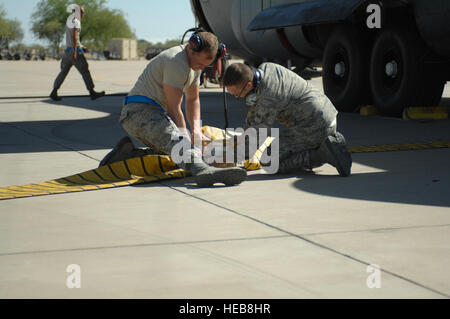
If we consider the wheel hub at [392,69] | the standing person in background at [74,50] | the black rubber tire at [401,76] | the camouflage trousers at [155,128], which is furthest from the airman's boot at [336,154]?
the standing person in background at [74,50]

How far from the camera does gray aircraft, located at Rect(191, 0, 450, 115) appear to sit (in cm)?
1028

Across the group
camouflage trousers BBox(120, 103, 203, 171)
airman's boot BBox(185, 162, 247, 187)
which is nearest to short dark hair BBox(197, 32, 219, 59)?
camouflage trousers BBox(120, 103, 203, 171)

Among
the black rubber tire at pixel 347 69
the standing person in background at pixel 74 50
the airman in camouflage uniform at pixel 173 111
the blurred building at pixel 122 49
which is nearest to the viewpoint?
the airman in camouflage uniform at pixel 173 111

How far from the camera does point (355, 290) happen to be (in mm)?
3439

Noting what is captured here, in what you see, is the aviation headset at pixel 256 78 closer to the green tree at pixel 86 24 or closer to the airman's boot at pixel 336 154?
the airman's boot at pixel 336 154

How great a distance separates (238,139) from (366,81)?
603 centimetres

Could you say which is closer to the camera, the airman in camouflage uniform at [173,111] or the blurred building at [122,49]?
the airman in camouflage uniform at [173,111]

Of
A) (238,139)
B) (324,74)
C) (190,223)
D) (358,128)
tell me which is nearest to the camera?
(190,223)

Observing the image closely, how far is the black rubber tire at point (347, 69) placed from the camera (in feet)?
39.1

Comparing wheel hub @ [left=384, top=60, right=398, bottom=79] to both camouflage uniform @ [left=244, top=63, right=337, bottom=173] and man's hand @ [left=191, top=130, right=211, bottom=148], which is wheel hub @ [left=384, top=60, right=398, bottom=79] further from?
man's hand @ [left=191, top=130, right=211, bottom=148]

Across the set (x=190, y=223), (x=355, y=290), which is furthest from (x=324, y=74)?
(x=355, y=290)

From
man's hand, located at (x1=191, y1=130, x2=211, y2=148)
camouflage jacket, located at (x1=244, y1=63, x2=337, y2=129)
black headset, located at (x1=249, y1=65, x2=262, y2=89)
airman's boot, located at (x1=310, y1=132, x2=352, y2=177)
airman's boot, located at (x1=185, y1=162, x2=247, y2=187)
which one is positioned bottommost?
airman's boot, located at (x1=185, y1=162, x2=247, y2=187)

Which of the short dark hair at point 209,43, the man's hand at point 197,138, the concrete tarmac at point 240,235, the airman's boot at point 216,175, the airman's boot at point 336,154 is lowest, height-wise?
the concrete tarmac at point 240,235

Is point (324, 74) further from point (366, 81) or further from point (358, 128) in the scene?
point (358, 128)
